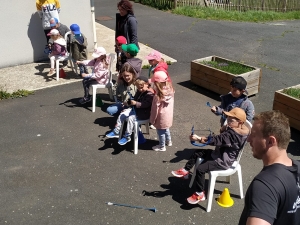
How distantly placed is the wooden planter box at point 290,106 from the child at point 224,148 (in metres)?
2.32

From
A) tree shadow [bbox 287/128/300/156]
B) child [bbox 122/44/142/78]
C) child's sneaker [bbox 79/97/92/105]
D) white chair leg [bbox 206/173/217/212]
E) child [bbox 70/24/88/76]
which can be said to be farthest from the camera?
child [bbox 70/24/88/76]

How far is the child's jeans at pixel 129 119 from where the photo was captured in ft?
18.5

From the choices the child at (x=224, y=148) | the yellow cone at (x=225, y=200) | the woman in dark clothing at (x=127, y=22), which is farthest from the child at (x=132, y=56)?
the yellow cone at (x=225, y=200)

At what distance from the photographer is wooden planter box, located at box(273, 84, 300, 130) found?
625 cm

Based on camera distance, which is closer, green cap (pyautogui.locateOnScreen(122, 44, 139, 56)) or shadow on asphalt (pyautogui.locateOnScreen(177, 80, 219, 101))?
green cap (pyautogui.locateOnScreen(122, 44, 139, 56))

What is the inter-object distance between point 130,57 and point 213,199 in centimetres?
319

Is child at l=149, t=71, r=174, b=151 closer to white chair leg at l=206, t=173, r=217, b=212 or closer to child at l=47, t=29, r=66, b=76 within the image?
white chair leg at l=206, t=173, r=217, b=212

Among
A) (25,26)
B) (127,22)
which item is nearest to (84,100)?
(127,22)

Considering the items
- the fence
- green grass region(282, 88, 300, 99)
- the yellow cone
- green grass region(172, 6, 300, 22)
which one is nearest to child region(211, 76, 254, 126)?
Answer: the yellow cone

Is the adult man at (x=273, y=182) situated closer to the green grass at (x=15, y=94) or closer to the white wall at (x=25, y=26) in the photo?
the green grass at (x=15, y=94)

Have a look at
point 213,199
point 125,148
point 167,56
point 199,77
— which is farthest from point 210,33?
point 213,199

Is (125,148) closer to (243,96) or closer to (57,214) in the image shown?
(57,214)

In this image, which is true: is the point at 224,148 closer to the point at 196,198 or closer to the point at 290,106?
the point at 196,198

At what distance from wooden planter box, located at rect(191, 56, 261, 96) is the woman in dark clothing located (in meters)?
1.79
